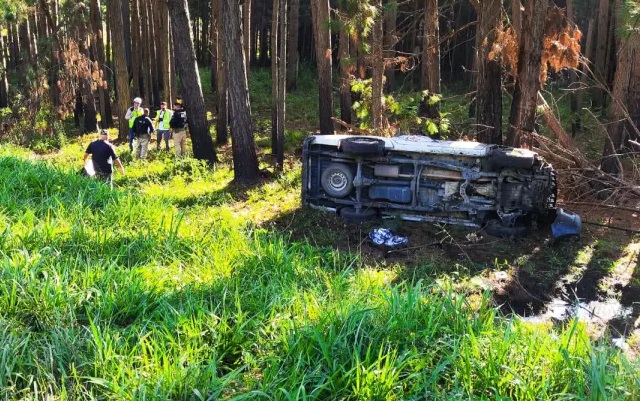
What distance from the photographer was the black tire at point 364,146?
9711 millimetres

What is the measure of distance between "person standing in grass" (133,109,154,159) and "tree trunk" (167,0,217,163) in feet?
4.16

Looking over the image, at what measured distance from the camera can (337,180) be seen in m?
10.3

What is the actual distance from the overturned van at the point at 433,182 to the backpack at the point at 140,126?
20.6 feet

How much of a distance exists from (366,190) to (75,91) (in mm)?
13622

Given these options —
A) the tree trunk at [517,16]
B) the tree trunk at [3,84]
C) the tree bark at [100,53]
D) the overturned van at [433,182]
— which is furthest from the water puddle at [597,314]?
the tree trunk at [3,84]

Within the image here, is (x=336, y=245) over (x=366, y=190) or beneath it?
beneath

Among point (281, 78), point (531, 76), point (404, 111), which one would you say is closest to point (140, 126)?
point (281, 78)

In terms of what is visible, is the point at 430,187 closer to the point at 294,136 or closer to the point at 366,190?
the point at 366,190

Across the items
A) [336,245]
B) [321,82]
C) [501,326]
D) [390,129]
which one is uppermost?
[321,82]

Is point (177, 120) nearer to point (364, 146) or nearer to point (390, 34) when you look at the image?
point (390, 34)

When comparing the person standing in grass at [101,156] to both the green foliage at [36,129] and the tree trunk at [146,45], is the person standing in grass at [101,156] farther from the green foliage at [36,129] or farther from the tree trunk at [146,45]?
the tree trunk at [146,45]

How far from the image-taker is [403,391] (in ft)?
11.2

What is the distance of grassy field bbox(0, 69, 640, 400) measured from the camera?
3.37m

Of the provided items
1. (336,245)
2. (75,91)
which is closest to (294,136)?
(75,91)
